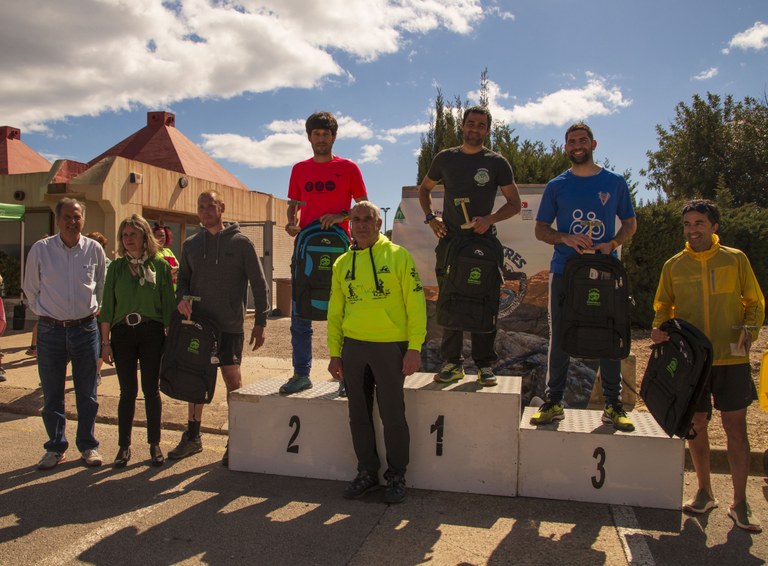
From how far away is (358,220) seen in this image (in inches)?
163

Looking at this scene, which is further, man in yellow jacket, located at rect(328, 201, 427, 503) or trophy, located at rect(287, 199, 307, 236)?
trophy, located at rect(287, 199, 307, 236)

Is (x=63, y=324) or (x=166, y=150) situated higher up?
(x=166, y=150)

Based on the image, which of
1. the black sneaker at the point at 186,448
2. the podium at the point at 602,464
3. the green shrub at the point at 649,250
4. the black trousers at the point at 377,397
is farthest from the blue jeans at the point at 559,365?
the green shrub at the point at 649,250

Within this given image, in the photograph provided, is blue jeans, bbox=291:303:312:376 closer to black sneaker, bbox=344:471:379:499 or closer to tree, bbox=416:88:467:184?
black sneaker, bbox=344:471:379:499

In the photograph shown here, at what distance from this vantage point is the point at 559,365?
14.4 ft

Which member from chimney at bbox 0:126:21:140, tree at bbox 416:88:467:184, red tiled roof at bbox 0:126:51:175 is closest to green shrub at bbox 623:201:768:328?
tree at bbox 416:88:467:184

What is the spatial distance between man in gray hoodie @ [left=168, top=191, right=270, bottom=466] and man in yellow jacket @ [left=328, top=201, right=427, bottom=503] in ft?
3.24

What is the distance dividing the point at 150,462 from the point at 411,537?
2420 mm

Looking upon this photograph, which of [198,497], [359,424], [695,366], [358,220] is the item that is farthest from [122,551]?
[695,366]

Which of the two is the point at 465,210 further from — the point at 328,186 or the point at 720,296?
the point at 720,296

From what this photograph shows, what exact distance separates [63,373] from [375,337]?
2.67 m

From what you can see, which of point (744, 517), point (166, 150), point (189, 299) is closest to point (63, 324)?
point (189, 299)

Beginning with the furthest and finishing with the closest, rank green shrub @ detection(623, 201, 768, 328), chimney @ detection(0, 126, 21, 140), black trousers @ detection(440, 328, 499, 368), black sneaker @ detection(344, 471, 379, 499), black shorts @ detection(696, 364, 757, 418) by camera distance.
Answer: chimney @ detection(0, 126, 21, 140)
green shrub @ detection(623, 201, 768, 328)
black trousers @ detection(440, 328, 499, 368)
black sneaker @ detection(344, 471, 379, 499)
black shorts @ detection(696, 364, 757, 418)

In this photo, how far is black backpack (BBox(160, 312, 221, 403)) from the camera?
4.73 metres
